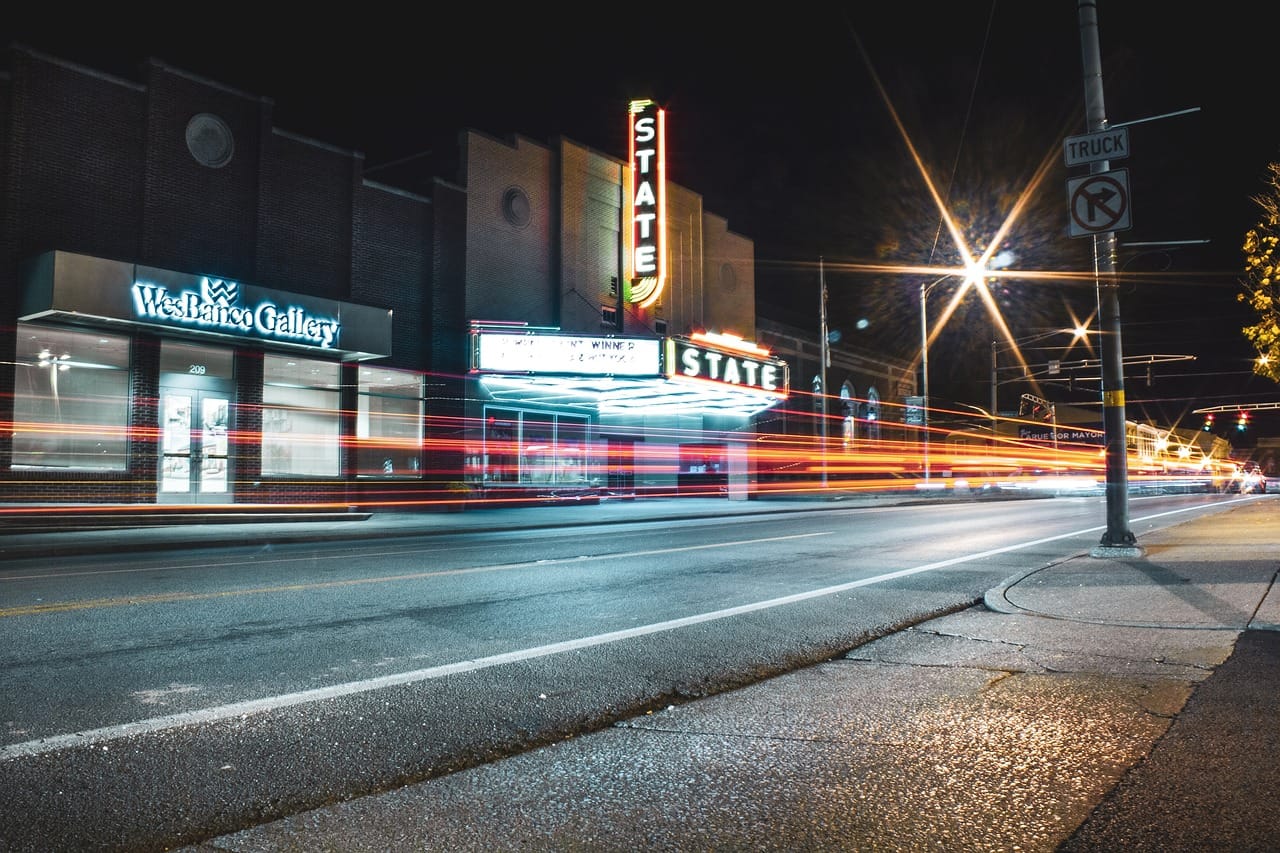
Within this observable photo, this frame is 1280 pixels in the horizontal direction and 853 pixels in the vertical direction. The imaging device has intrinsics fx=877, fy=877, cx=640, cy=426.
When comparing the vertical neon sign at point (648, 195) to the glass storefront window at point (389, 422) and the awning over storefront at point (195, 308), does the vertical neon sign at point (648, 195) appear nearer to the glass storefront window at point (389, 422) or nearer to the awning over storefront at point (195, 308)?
the glass storefront window at point (389, 422)

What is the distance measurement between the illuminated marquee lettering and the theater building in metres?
0.10

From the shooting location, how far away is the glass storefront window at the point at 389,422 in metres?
24.2

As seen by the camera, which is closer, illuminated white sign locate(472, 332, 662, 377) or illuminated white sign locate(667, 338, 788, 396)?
illuminated white sign locate(472, 332, 662, 377)

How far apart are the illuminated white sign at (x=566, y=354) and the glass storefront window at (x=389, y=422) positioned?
2.36 m

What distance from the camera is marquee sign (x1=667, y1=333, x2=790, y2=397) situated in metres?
26.7

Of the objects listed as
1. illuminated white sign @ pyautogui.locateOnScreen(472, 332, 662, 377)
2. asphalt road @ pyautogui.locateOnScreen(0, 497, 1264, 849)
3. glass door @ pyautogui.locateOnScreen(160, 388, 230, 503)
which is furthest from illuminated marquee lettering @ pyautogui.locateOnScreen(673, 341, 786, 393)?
asphalt road @ pyautogui.locateOnScreen(0, 497, 1264, 849)

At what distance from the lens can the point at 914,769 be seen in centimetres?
391

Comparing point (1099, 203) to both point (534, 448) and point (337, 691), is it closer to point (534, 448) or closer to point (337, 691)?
point (337, 691)

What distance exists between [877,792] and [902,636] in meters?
3.69

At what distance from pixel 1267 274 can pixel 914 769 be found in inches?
569

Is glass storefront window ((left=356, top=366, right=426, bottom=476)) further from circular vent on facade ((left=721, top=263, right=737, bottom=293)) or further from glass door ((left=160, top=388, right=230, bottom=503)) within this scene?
circular vent on facade ((left=721, top=263, right=737, bottom=293))

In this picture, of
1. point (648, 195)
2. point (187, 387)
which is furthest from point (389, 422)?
point (648, 195)

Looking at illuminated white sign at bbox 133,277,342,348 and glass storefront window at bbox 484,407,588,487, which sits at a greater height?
illuminated white sign at bbox 133,277,342,348

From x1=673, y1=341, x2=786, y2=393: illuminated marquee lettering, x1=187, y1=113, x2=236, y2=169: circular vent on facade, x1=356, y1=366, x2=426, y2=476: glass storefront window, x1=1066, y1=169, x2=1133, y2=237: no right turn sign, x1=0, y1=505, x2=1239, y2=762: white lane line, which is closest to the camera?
x1=0, y1=505, x2=1239, y2=762: white lane line
